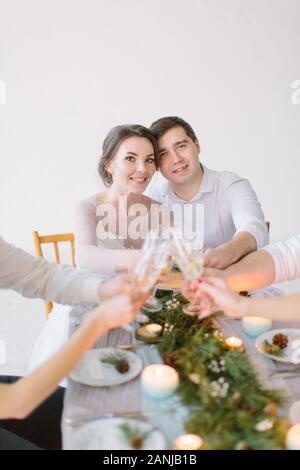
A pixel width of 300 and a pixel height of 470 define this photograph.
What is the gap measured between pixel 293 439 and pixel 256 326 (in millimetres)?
483

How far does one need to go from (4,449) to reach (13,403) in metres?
0.41

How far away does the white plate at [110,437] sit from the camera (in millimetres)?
875

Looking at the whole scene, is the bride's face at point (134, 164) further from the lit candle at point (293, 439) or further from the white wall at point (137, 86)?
the white wall at point (137, 86)

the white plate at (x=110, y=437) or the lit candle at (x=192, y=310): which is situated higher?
the lit candle at (x=192, y=310)

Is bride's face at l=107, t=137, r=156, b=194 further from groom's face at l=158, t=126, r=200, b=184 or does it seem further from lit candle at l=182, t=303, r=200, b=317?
lit candle at l=182, t=303, r=200, b=317

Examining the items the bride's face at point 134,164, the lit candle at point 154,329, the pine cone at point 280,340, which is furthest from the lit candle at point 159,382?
the bride's face at point 134,164

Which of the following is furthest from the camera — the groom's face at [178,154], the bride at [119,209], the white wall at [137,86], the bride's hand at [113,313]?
the white wall at [137,86]

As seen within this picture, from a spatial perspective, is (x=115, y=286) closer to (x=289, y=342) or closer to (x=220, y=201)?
(x=289, y=342)

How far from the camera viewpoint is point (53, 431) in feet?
4.58

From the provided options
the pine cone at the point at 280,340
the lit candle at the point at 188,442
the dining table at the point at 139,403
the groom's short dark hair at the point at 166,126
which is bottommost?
the dining table at the point at 139,403

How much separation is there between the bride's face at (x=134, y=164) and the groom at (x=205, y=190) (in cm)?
13

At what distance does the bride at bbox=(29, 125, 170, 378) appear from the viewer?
1982 millimetres

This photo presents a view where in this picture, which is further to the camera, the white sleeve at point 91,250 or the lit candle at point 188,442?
the white sleeve at point 91,250

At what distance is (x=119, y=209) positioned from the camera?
236 centimetres
